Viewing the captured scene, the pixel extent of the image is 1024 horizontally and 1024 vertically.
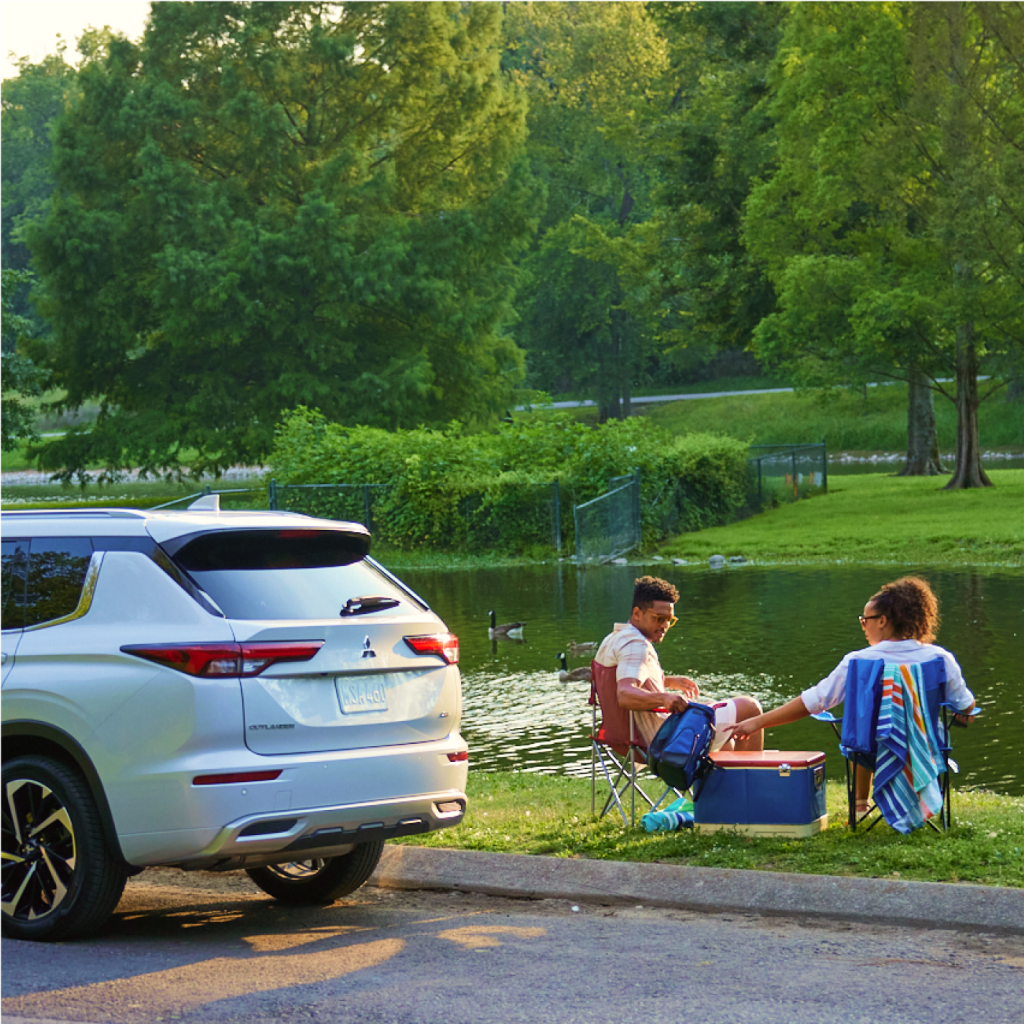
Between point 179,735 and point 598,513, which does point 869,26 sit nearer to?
point 598,513

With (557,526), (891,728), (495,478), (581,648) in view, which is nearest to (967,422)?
(557,526)

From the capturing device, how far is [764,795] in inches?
283

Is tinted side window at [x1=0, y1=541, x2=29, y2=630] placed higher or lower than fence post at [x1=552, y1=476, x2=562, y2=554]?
higher

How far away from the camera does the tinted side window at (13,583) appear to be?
6.20 metres

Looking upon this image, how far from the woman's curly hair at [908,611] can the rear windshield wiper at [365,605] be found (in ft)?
7.94

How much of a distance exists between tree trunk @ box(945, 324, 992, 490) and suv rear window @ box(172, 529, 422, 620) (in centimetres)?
3264

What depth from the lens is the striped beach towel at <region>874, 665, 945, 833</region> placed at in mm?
6926

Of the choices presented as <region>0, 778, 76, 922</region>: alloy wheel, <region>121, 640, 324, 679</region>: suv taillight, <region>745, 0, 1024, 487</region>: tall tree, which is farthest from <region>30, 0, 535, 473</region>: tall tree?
<region>121, 640, 324, 679</region>: suv taillight

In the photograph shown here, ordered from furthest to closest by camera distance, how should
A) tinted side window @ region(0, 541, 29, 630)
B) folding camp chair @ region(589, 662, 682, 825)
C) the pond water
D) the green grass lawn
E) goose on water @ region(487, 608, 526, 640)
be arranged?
the green grass lawn, goose on water @ region(487, 608, 526, 640), the pond water, folding camp chair @ region(589, 662, 682, 825), tinted side window @ region(0, 541, 29, 630)

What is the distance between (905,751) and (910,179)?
31990 mm

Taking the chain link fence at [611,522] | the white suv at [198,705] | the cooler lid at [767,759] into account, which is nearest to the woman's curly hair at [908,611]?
the cooler lid at [767,759]

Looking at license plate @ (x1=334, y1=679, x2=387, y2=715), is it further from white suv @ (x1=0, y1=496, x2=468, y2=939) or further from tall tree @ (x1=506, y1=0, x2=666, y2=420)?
tall tree @ (x1=506, y1=0, x2=666, y2=420)

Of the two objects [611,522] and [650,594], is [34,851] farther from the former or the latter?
[611,522]

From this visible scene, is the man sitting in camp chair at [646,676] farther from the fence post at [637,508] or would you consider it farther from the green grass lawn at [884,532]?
the fence post at [637,508]
